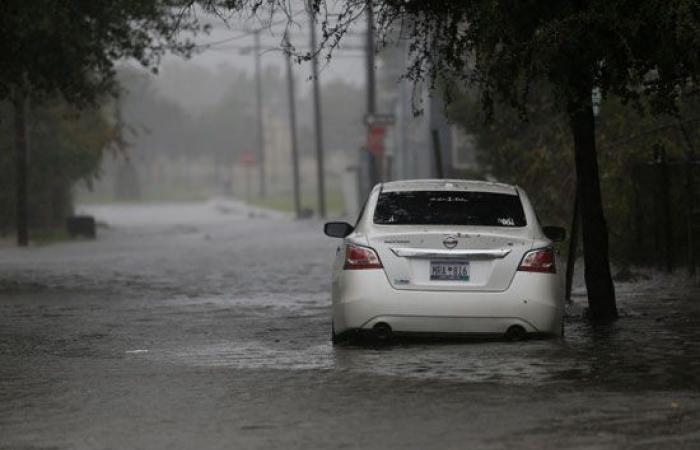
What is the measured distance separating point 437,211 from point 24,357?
3786mm

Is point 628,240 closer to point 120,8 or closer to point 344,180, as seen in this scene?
point 120,8

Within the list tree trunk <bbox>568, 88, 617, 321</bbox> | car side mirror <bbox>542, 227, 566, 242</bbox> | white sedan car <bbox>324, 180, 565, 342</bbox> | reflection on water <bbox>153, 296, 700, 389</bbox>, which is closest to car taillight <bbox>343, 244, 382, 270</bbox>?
white sedan car <bbox>324, 180, 565, 342</bbox>

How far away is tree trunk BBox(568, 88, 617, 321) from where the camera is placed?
1459cm

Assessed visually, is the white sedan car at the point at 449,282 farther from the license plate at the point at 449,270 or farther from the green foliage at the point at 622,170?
the green foliage at the point at 622,170

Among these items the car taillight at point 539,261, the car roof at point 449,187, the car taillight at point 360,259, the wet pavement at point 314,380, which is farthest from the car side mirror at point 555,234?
the car taillight at point 360,259

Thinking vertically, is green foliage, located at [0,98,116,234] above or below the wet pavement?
above

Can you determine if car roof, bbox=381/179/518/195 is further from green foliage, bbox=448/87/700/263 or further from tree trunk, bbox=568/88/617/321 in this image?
green foliage, bbox=448/87/700/263

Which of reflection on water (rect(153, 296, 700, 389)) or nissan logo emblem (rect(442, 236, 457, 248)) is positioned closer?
reflection on water (rect(153, 296, 700, 389))

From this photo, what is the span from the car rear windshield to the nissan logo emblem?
48cm

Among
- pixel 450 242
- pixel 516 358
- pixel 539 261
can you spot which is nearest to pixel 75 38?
pixel 450 242

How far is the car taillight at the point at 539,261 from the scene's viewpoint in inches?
474

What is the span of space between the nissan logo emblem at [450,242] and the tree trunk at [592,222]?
307cm

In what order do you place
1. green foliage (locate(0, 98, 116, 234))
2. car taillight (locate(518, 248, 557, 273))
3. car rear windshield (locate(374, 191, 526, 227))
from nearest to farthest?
car taillight (locate(518, 248, 557, 273)) → car rear windshield (locate(374, 191, 526, 227)) → green foliage (locate(0, 98, 116, 234))

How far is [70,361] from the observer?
12.3 m
